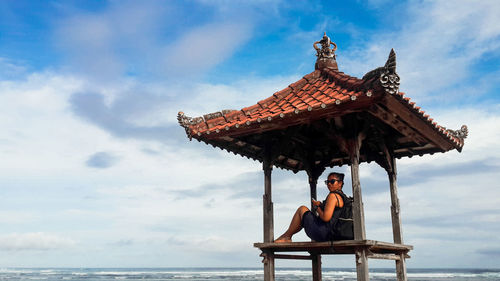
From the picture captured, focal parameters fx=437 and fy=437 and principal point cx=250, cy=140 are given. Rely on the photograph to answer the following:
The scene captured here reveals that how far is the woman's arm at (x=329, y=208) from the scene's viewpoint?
6.86 metres

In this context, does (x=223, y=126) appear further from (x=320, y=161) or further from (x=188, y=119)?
(x=320, y=161)

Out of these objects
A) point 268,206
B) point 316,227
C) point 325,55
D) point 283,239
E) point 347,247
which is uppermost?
point 325,55

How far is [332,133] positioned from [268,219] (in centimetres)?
188

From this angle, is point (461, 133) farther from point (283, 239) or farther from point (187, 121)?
point (187, 121)

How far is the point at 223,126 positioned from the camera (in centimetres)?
722

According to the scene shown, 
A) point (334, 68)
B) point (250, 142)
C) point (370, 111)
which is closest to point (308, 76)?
point (334, 68)

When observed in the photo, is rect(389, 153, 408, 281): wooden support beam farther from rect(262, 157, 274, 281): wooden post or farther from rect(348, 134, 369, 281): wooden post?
rect(262, 157, 274, 281): wooden post

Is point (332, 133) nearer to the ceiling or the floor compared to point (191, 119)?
nearer to the floor

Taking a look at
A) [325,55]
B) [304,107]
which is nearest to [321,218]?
[304,107]

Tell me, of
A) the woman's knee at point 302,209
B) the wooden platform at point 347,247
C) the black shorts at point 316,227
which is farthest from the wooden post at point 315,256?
the black shorts at point 316,227

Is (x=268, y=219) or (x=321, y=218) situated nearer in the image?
(x=321, y=218)

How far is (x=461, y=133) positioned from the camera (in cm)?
830

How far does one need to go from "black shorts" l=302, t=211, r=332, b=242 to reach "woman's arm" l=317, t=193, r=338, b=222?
10cm

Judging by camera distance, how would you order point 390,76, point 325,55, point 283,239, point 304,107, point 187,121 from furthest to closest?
point 325,55, point 187,121, point 283,239, point 304,107, point 390,76
